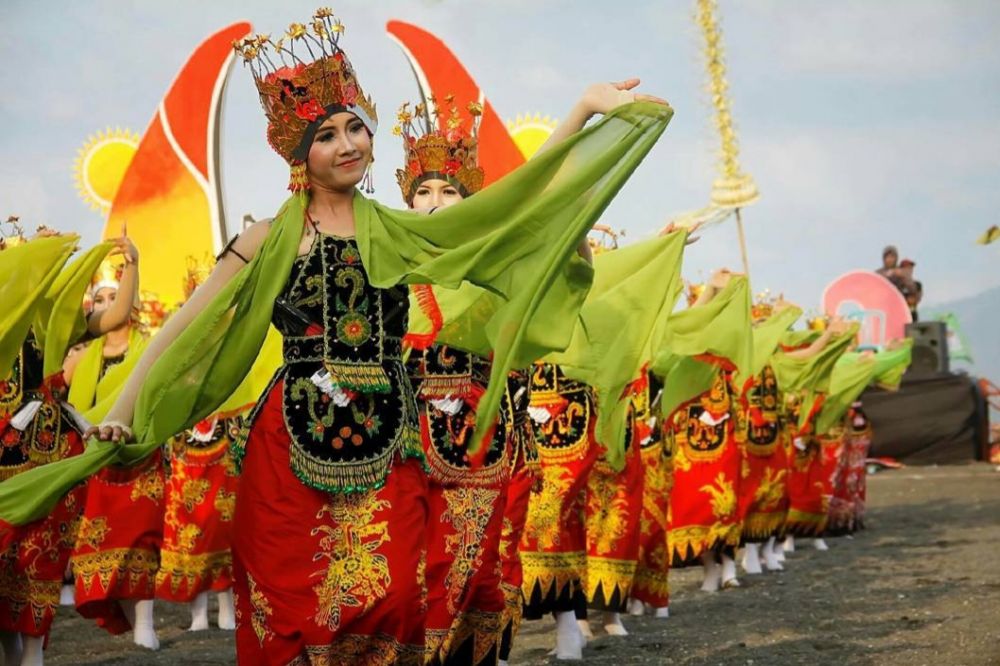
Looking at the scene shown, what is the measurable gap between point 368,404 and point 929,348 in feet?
83.8

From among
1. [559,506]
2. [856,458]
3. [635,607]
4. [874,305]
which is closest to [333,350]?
[559,506]

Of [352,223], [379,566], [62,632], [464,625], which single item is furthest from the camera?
[62,632]

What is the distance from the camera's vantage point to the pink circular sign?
28.2 m

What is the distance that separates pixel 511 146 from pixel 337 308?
36.0 ft

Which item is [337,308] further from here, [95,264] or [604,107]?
[95,264]

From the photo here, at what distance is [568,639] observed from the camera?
319 inches

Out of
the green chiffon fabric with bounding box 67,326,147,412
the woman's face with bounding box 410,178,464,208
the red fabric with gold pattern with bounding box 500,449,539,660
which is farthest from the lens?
the green chiffon fabric with bounding box 67,326,147,412

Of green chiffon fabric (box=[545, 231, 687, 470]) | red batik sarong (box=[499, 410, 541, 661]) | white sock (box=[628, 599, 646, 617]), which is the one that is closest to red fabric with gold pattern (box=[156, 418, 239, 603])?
white sock (box=[628, 599, 646, 617])

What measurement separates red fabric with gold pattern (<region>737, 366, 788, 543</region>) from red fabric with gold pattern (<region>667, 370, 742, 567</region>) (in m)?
1.20

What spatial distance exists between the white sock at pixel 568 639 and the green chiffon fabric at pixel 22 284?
300 centimetres

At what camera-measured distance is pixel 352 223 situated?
5.02m

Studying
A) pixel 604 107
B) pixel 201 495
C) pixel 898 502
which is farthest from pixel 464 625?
pixel 898 502

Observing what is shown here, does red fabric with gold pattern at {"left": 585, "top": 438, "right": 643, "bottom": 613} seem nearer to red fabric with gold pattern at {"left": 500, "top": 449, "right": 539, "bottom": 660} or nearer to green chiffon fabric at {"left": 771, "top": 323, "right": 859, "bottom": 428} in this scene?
red fabric with gold pattern at {"left": 500, "top": 449, "right": 539, "bottom": 660}

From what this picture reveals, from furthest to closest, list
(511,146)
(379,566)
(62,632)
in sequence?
(511,146) < (62,632) < (379,566)
